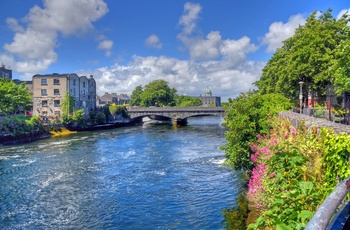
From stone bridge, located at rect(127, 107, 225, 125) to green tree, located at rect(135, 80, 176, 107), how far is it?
125ft

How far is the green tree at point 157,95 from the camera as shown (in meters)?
138

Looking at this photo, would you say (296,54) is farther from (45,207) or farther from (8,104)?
(8,104)

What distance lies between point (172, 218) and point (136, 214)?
8.04ft

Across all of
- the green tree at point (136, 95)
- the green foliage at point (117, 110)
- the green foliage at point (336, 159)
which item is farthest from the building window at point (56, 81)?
the green tree at point (136, 95)

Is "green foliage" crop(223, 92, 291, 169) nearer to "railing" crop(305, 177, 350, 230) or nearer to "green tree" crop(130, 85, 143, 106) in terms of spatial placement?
"railing" crop(305, 177, 350, 230)

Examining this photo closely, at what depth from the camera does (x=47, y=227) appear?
57.2 feet

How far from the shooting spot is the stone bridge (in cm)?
9394

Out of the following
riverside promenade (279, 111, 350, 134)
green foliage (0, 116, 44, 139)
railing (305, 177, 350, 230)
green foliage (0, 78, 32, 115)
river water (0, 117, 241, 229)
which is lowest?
river water (0, 117, 241, 229)

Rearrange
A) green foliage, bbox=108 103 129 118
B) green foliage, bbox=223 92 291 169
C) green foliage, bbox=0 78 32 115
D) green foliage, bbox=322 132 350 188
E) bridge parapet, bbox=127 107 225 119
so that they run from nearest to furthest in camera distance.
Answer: green foliage, bbox=322 132 350 188 < green foliage, bbox=223 92 291 169 < green foliage, bbox=0 78 32 115 < bridge parapet, bbox=127 107 225 119 < green foliage, bbox=108 103 129 118

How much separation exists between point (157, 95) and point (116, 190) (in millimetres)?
115495

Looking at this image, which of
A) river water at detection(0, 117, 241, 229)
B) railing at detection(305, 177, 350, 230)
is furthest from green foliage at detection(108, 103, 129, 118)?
railing at detection(305, 177, 350, 230)

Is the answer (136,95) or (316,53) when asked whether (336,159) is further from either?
(136,95)

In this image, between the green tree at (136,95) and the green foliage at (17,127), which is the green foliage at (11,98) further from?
the green tree at (136,95)

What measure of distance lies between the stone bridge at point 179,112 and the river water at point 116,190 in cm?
5424
